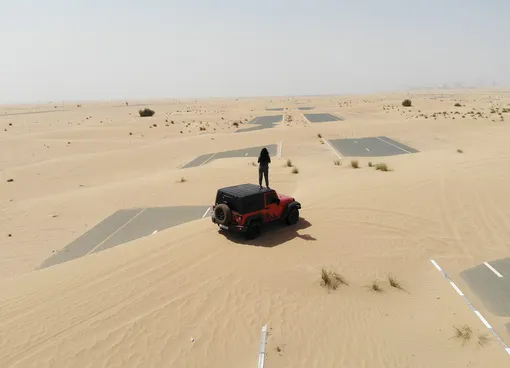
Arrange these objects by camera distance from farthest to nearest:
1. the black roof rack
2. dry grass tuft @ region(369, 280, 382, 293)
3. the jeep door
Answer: the jeep door < the black roof rack < dry grass tuft @ region(369, 280, 382, 293)

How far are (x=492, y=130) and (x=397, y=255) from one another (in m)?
35.5

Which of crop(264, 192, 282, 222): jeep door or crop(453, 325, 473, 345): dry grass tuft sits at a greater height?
crop(264, 192, 282, 222): jeep door

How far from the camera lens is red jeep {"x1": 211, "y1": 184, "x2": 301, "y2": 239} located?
37.3ft

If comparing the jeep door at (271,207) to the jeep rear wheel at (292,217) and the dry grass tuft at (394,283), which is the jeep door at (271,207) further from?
the dry grass tuft at (394,283)

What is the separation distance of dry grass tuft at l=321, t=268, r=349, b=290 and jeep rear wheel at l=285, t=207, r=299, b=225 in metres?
3.34

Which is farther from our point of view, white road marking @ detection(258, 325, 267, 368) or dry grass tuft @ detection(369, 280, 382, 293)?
dry grass tuft @ detection(369, 280, 382, 293)

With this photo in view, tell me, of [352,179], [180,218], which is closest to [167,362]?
[180,218]

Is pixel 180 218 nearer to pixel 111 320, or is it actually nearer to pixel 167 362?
pixel 111 320

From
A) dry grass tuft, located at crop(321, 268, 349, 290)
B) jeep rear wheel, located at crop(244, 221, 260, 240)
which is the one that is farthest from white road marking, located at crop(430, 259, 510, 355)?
jeep rear wheel, located at crop(244, 221, 260, 240)

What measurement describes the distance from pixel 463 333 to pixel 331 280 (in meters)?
3.14

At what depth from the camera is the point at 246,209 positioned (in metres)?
Answer: 11.4

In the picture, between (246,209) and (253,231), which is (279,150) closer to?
(253,231)

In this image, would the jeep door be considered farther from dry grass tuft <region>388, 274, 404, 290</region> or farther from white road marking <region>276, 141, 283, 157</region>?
white road marking <region>276, 141, 283, 157</region>

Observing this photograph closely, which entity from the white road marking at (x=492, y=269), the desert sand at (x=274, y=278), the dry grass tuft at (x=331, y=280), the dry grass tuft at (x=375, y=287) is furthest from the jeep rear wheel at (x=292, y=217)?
the white road marking at (x=492, y=269)
